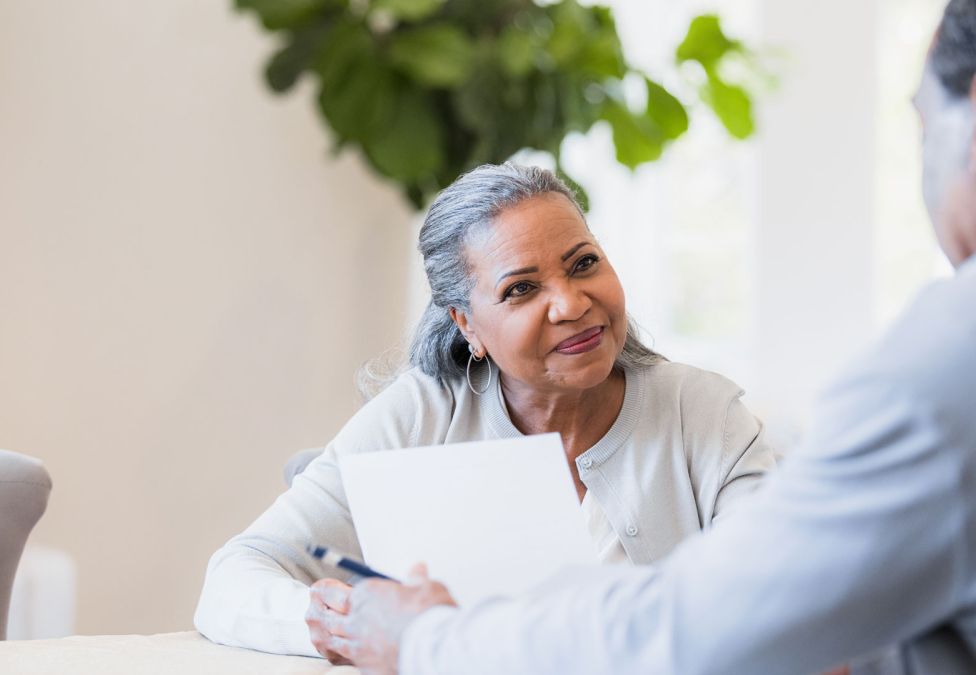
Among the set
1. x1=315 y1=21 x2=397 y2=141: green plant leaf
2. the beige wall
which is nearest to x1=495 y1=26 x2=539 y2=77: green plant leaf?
x1=315 y1=21 x2=397 y2=141: green plant leaf

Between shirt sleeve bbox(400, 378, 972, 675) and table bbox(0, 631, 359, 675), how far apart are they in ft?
1.85

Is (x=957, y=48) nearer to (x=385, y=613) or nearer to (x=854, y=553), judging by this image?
(x=854, y=553)

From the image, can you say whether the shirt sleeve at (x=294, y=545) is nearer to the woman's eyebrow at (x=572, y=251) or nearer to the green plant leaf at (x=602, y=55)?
the woman's eyebrow at (x=572, y=251)

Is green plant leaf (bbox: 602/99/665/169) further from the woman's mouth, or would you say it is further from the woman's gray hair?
the woman's mouth

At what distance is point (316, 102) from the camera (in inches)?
135

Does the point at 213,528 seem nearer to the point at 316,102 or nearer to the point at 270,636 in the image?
the point at 316,102

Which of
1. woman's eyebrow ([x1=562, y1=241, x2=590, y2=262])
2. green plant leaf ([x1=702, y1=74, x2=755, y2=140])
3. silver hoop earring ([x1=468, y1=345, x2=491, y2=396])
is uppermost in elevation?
green plant leaf ([x1=702, y1=74, x2=755, y2=140])

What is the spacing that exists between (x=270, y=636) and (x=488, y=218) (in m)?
0.66

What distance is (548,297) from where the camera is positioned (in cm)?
168

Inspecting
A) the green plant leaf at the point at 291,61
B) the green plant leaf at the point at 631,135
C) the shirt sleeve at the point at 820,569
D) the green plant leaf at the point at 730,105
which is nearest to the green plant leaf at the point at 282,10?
the green plant leaf at the point at 291,61

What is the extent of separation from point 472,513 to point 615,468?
0.46 m

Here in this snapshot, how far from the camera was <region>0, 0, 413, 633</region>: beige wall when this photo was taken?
10.2ft

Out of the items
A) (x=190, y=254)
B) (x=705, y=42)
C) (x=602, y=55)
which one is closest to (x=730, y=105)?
(x=705, y=42)

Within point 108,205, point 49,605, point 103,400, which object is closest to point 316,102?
point 108,205
